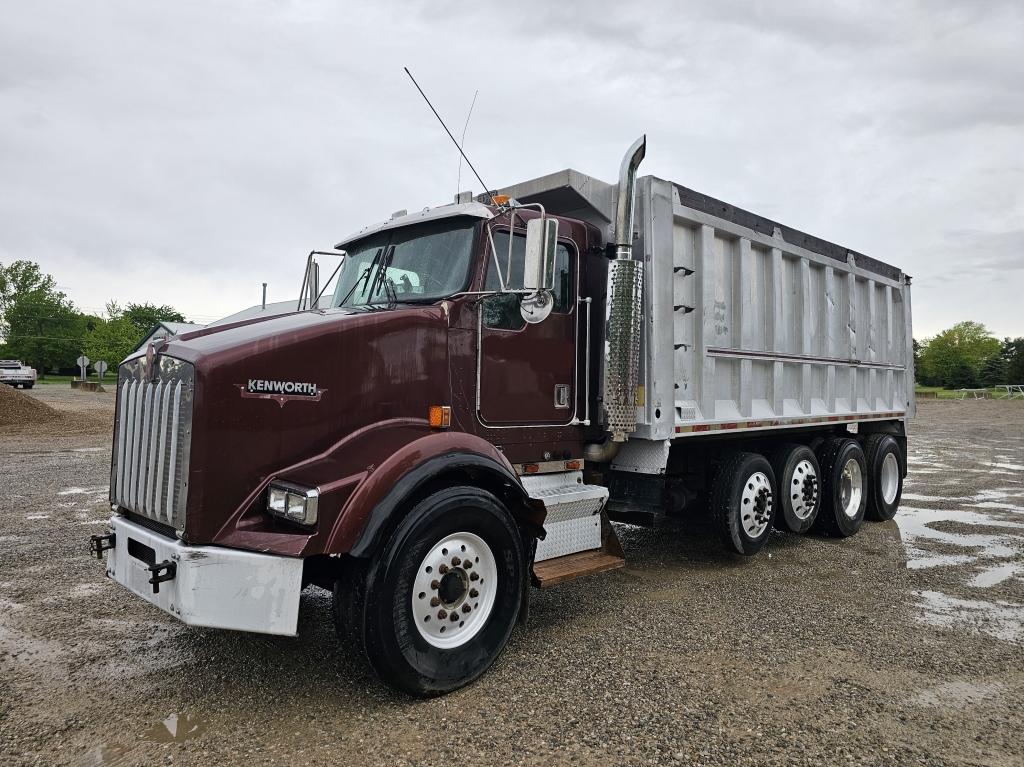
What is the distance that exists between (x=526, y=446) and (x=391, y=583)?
1.60 metres

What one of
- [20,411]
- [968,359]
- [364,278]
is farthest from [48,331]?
[968,359]

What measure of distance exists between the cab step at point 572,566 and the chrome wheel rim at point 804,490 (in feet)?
9.57

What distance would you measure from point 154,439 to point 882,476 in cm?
840

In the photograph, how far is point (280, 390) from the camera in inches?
137

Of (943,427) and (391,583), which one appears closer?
(391,583)

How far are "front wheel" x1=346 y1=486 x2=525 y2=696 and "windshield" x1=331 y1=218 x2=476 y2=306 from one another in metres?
1.40

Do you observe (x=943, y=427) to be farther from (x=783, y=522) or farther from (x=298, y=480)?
(x=298, y=480)

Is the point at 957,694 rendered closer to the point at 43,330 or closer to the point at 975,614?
the point at 975,614

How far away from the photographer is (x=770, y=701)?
3.58 m

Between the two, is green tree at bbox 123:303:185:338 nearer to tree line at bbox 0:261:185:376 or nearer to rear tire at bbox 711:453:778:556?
tree line at bbox 0:261:185:376

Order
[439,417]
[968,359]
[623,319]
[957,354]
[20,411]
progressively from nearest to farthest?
[439,417], [623,319], [20,411], [968,359], [957,354]

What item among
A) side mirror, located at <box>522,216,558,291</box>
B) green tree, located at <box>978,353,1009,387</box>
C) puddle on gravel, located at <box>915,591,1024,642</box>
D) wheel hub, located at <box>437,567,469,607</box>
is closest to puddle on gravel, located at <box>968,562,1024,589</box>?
puddle on gravel, located at <box>915,591,1024,642</box>

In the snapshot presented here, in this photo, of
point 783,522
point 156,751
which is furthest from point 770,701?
point 783,522

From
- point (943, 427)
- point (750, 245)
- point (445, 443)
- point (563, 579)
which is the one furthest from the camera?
point (943, 427)
